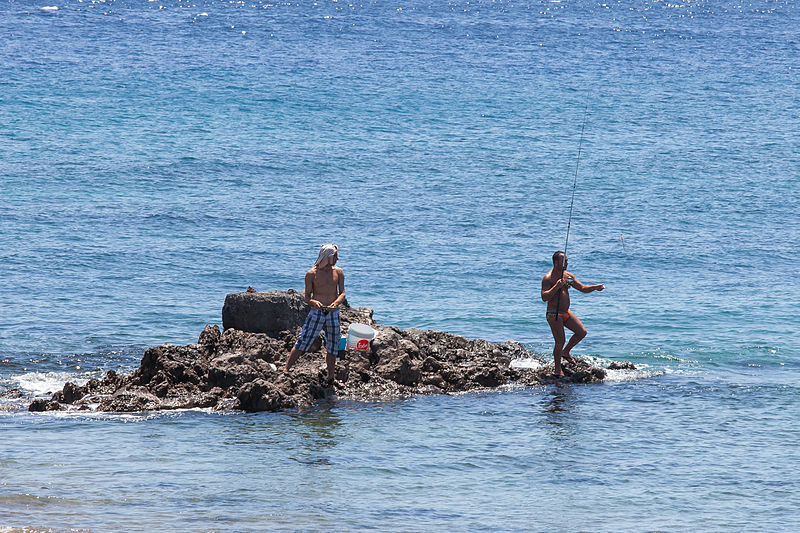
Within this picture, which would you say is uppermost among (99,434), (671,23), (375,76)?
(671,23)

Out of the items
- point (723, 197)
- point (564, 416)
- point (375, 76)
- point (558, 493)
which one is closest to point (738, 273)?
point (723, 197)

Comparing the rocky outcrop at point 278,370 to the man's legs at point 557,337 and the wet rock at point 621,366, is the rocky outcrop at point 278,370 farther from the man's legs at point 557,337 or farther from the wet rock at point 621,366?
the man's legs at point 557,337

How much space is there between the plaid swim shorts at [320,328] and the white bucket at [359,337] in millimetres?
695

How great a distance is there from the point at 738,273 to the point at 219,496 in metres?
15.8

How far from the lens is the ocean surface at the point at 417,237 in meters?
9.50

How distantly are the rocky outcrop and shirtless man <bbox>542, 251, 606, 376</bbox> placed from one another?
0.41m

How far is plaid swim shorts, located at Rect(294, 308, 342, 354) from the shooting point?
39.8 ft

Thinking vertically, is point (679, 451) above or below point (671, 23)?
below

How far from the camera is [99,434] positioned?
10609 millimetres

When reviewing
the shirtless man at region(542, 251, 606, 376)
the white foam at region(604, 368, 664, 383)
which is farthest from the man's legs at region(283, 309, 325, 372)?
the white foam at region(604, 368, 664, 383)

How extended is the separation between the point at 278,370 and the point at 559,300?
3.88 m

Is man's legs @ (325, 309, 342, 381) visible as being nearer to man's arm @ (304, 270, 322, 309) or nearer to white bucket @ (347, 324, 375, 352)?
man's arm @ (304, 270, 322, 309)

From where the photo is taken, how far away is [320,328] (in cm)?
1217

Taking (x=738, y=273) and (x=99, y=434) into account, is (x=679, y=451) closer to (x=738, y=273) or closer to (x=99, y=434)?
(x=99, y=434)
